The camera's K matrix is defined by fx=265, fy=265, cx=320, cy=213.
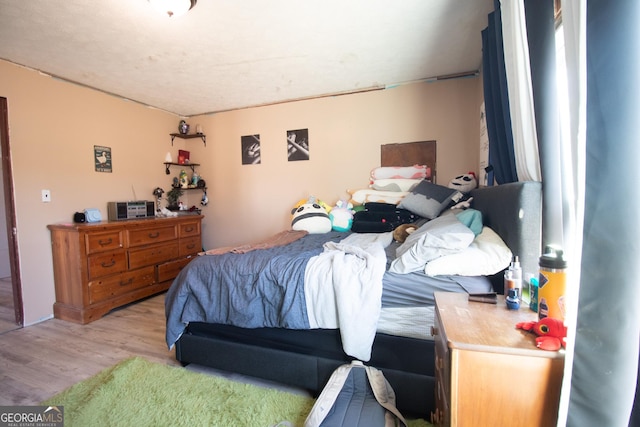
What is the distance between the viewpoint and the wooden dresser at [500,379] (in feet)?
2.38

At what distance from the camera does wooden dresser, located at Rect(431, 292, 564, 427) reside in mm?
724

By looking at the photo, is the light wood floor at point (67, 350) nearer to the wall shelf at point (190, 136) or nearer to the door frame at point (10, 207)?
the door frame at point (10, 207)

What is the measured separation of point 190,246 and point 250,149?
1.53 meters

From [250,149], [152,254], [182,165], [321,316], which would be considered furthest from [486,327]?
[182,165]

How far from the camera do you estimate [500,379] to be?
2.45ft

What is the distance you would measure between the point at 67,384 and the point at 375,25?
3.10 m

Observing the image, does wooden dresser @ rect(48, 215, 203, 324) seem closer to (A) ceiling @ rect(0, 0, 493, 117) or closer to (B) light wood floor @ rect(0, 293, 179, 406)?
(B) light wood floor @ rect(0, 293, 179, 406)

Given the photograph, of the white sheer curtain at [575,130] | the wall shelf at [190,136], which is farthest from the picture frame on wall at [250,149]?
the white sheer curtain at [575,130]

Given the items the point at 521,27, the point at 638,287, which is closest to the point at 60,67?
the point at 521,27

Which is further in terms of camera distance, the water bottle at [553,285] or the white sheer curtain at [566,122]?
the water bottle at [553,285]

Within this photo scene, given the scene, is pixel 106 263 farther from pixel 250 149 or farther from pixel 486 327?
pixel 486 327

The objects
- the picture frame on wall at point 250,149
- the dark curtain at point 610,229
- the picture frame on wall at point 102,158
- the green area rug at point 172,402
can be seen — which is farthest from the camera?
the picture frame on wall at point 250,149

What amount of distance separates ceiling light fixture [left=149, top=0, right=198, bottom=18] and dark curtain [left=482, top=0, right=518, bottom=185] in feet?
5.91

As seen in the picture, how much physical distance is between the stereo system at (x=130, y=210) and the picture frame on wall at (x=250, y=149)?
4.32ft
